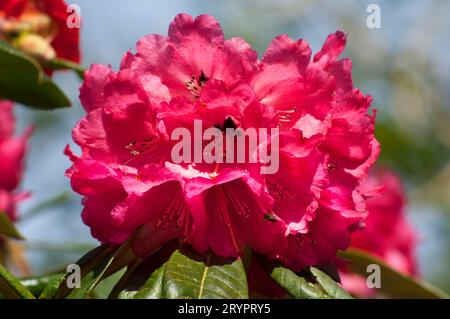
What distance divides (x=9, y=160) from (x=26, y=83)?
0.64 meters

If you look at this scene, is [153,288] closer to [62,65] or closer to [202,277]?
[202,277]

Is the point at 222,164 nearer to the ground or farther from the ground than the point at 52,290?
farther from the ground

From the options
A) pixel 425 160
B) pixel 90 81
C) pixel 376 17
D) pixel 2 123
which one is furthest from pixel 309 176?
pixel 425 160

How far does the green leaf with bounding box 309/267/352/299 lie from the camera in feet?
3.65

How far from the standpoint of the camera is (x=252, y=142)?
1.12 meters

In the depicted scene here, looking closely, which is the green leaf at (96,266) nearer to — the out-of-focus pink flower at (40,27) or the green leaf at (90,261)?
the green leaf at (90,261)

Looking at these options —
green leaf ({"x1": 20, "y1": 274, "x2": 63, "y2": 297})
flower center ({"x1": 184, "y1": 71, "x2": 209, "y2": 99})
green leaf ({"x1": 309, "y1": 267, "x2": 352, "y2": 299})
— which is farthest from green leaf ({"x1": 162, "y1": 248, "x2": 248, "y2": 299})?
green leaf ({"x1": 20, "y1": 274, "x2": 63, "y2": 297})

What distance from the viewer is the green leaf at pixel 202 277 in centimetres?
104

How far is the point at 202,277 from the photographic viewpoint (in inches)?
42.6

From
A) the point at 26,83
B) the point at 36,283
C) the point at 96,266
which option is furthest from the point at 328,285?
the point at 26,83

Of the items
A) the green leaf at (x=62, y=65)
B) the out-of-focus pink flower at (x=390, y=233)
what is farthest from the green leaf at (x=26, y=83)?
the out-of-focus pink flower at (x=390, y=233)

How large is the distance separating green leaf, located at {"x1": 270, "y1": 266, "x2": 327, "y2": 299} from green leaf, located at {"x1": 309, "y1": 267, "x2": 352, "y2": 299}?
14 mm

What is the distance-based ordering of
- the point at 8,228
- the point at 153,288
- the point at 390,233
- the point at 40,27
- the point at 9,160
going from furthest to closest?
the point at 390,233 < the point at 9,160 < the point at 40,27 < the point at 8,228 < the point at 153,288

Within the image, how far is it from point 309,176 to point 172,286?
0.83 ft
